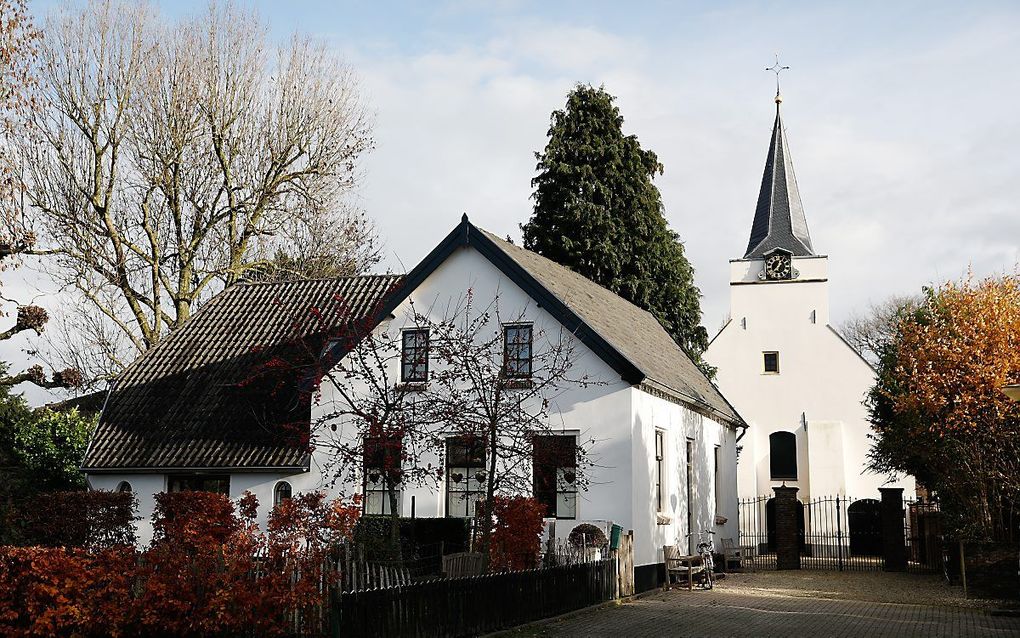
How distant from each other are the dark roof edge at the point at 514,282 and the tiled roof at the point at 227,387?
1.58 meters

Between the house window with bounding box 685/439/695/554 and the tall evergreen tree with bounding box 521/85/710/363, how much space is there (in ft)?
37.3

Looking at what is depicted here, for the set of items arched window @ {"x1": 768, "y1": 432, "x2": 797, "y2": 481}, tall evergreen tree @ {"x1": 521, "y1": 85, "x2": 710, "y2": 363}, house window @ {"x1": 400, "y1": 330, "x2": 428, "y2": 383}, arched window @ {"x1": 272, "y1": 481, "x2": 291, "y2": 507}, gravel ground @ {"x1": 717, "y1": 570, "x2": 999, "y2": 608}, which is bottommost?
gravel ground @ {"x1": 717, "y1": 570, "x2": 999, "y2": 608}

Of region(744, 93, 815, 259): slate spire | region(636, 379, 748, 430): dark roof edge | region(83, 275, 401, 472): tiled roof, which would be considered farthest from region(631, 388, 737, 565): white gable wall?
region(744, 93, 815, 259): slate spire

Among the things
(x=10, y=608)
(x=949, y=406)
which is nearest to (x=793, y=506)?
(x=949, y=406)

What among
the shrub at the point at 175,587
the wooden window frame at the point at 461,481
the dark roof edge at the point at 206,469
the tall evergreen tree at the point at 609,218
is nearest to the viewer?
the shrub at the point at 175,587

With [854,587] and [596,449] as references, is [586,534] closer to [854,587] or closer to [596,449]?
[596,449]

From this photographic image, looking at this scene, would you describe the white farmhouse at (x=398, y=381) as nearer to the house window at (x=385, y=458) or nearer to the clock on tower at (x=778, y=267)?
the house window at (x=385, y=458)

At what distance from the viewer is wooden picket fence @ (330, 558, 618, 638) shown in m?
11.7

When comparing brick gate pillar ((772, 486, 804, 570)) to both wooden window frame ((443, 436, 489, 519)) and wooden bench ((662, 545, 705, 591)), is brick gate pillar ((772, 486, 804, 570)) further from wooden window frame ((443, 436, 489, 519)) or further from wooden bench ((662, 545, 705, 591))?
wooden window frame ((443, 436, 489, 519))

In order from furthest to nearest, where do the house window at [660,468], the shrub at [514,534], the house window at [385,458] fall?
the house window at [660,468] < the shrub at [514,534] < the house window at [385,458]

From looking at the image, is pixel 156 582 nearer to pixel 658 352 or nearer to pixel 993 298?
pixel 658 352

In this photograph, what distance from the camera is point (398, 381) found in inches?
915

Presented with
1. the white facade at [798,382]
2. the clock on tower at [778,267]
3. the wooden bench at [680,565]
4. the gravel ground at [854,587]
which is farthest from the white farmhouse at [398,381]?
the clock on tower at [778,267]

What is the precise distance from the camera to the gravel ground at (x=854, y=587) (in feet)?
68.6
